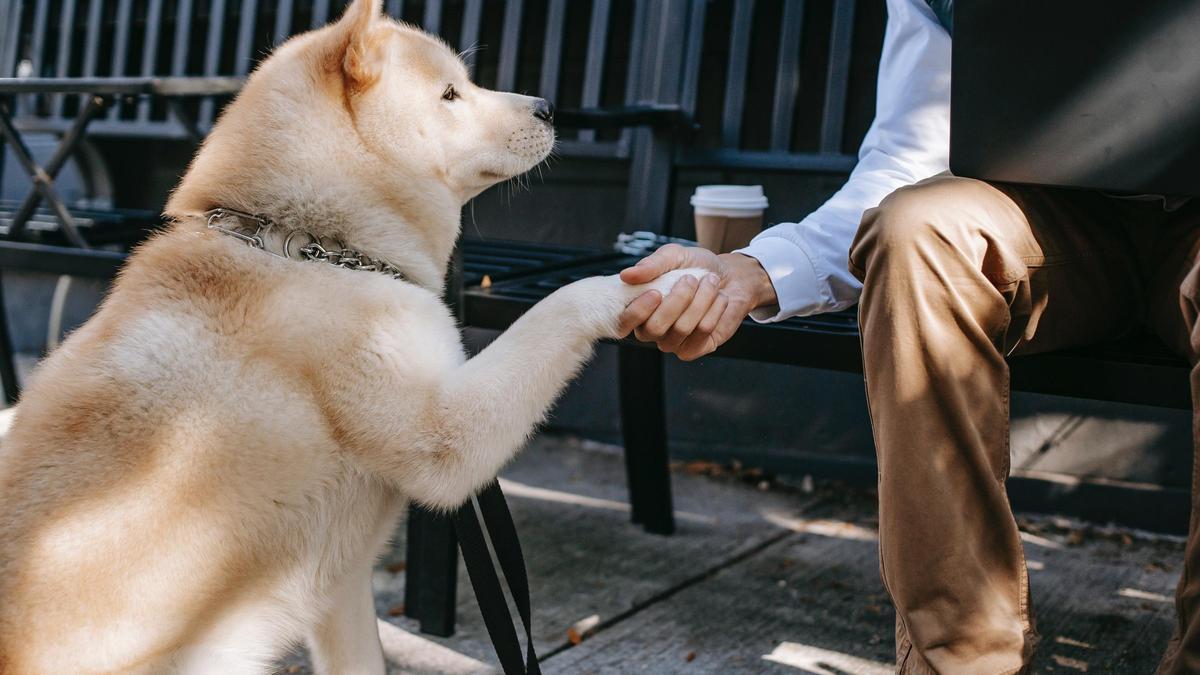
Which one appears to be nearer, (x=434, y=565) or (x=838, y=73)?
(x=434, y=565)

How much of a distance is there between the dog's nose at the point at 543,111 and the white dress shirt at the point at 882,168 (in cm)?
51

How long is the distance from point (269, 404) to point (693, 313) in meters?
0.73

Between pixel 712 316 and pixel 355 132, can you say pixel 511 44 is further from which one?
pixel 712 316

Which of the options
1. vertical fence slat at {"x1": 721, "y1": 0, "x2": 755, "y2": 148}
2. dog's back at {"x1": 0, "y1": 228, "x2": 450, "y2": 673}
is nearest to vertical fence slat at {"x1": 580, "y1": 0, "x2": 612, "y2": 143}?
vertical fence slat at {"x1": 721, "y1": 0, "x2": 755, "y2": 148}

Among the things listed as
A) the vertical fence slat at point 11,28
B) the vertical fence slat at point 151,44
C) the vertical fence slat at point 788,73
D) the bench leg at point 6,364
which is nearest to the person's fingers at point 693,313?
the vertical fence slat at point 788,73

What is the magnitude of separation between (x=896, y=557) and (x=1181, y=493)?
6.41 feet

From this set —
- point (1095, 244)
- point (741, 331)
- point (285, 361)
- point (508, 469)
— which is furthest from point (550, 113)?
point (508, 469)

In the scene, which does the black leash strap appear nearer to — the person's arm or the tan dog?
the tan dog

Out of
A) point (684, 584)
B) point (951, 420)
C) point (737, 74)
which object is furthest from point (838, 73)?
point (951, 420)

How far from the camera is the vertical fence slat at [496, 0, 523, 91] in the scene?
3322 millimetres

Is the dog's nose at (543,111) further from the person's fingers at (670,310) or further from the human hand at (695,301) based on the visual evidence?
the person's fingers at (670,310)

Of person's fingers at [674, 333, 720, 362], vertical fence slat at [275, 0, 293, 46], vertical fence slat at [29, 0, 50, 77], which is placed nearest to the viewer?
person's fingers at [674, 333, 720, 362]

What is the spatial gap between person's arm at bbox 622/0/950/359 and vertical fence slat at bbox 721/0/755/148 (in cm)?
71

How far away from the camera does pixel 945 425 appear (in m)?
1.55
